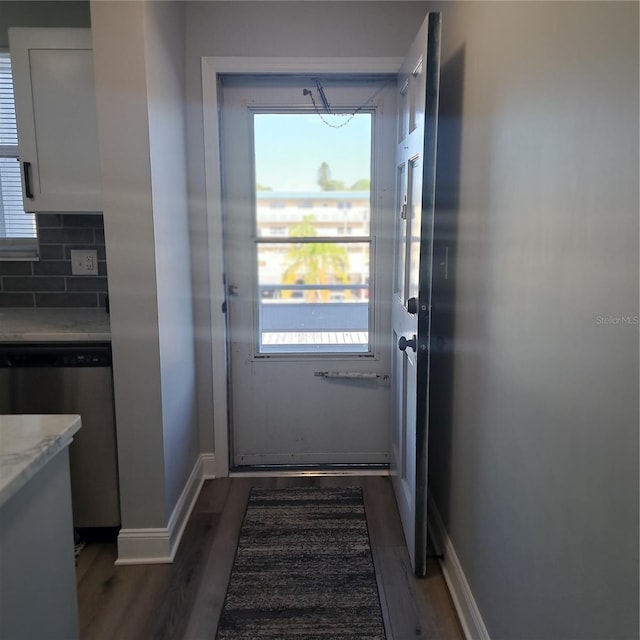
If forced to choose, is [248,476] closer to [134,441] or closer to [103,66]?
[134,441]

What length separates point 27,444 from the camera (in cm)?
105

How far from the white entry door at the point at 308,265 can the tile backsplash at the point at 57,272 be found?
0.64 meters

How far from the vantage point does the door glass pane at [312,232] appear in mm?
2758

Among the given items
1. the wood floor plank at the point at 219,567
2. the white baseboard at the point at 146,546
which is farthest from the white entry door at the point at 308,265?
the white baseboard at the point at 146,546

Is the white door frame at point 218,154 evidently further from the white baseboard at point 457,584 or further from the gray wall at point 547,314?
the white baseboard at point 457,584

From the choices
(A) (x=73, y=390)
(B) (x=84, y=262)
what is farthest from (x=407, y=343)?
(B) (x=84, y=262)

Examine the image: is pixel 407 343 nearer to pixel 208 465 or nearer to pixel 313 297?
pixel 313 297

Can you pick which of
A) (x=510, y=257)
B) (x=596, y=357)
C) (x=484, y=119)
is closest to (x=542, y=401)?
(x=596, y=357)

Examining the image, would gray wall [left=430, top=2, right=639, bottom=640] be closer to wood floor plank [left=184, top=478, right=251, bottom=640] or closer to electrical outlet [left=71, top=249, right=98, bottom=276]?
wood floor plank [left=184, top=478, right=251, bottom=640]

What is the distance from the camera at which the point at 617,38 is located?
0.92 meters

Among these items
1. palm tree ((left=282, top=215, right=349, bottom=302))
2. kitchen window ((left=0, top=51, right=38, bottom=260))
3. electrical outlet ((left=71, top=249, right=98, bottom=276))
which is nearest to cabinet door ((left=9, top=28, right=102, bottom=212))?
electrical outlet ((left=71, top=249, right=98, bottom=276))

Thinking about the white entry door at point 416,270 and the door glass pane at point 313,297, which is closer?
the white entry door at point 416,270


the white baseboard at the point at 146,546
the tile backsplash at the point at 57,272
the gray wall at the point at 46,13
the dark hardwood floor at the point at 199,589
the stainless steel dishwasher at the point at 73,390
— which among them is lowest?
the dark hardwood floor at the point at 199,589

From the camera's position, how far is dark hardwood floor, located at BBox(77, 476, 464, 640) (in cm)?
185
